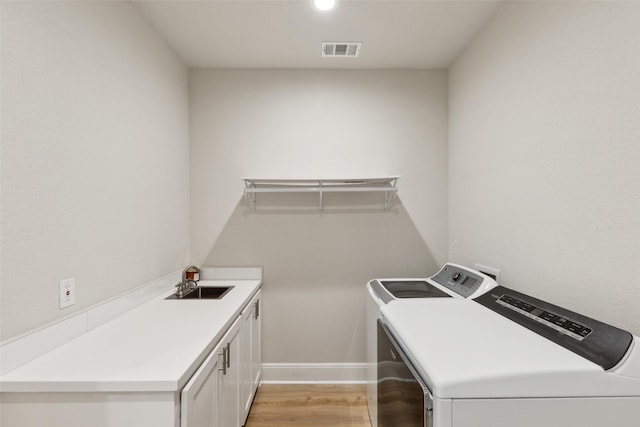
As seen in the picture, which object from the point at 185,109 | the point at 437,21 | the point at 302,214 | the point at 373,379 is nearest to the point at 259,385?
the point at 373,379

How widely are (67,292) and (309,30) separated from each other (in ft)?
6.64

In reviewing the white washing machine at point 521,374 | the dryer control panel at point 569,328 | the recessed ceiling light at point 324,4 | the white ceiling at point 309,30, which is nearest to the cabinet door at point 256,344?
the white washing machine at point 521,374

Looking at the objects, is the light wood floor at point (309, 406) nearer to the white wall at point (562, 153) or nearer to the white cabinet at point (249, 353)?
the white cabinet at point (249, 353)

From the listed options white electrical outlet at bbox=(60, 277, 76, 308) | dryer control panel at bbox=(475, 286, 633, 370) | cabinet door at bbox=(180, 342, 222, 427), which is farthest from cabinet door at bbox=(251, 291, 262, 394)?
dryer control panel at bbox=(475, 286, 633, 370)

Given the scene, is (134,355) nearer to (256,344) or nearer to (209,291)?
(209,291)

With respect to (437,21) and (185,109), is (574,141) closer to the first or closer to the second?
(437,21)

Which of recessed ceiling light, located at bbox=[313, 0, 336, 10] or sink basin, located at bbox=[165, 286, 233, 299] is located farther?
sink basin, located at bbox=[165, 286, 233, 299]

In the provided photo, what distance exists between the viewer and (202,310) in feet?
5.70

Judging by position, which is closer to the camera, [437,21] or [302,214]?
[437,21]

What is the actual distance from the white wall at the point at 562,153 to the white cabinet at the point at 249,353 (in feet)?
5.31

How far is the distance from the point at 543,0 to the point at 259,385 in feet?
10.2

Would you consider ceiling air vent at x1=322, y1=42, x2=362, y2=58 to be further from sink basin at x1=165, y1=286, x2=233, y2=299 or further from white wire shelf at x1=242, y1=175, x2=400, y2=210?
sink basin at x1=165, y1=286, x2=233, y2=299

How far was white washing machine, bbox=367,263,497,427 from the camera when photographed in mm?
1917

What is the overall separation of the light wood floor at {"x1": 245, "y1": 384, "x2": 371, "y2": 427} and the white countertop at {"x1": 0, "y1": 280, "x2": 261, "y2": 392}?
0.99m
